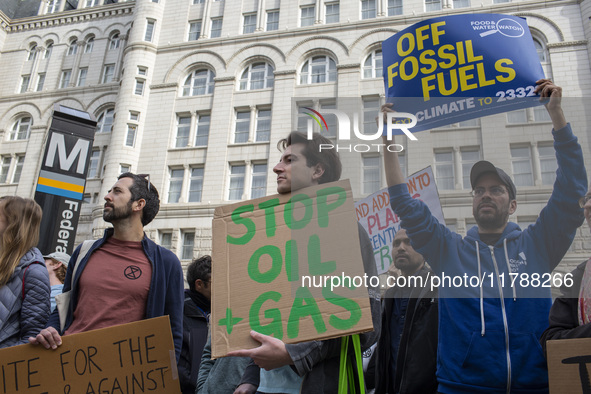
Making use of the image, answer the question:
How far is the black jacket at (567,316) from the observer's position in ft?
6.90

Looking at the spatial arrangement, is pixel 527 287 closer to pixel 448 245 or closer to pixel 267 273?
pixel 448 245

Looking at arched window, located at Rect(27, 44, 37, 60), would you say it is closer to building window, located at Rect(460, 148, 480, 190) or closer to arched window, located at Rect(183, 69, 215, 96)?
arched window, located at Rect(183, 69, 215, 96)

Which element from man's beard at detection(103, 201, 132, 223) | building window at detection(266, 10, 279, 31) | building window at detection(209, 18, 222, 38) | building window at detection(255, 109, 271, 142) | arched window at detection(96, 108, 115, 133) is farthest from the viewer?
arched window at detection(96, 108, 115, 133)

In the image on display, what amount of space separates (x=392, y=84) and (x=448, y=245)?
1.02 metres

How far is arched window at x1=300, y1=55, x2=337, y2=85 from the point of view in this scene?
22.3 m

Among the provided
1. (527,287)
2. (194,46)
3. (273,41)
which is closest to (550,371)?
(527,287)

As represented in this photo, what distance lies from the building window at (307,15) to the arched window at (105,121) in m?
11.3

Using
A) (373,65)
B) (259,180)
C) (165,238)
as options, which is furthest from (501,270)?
(373,65)

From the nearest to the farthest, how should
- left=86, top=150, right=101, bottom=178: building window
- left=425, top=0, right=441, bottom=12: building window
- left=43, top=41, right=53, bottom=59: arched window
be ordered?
left=425, top=0, right=441, bottom=12: building window, left=86, top=150, right=101, bottom=178: building window, left=43, top=41, right=53, bottom=59: arched window

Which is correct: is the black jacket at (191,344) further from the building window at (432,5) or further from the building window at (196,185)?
the building window at (432,5)

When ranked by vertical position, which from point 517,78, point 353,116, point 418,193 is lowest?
point 418,193

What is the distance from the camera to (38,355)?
266cm

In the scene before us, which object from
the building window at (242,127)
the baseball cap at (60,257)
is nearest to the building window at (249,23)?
the building window at (242,127)

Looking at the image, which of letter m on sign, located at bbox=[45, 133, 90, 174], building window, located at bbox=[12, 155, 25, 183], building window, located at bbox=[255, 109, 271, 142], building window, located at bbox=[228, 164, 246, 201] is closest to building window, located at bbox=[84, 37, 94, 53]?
building window, located at bbox=[12, 155, 25, 183]
